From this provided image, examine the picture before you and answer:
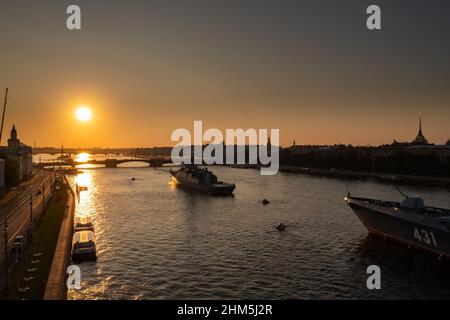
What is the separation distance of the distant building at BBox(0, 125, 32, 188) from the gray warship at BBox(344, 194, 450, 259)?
189ft

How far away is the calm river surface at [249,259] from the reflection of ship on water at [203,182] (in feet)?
96.7

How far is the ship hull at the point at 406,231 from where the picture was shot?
37719 mm

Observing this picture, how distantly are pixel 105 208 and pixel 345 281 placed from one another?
5148 cm

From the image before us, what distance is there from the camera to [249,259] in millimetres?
37781

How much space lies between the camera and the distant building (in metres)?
87.8

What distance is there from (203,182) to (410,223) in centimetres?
7267

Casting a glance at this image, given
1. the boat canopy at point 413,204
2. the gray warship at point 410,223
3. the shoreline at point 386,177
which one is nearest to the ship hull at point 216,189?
the gray warship at point 410,223

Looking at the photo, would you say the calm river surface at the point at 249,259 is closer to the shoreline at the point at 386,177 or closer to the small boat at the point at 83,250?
the small boat at the point at 83,250

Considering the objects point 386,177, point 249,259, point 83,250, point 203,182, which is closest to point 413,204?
point 249,259

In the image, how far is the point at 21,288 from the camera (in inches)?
942

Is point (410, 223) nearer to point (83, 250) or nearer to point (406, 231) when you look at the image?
point (406, 231)

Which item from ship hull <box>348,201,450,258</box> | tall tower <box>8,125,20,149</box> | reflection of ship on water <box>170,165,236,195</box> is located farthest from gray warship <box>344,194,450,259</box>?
tall tower <box>8,125,20,149</box>
